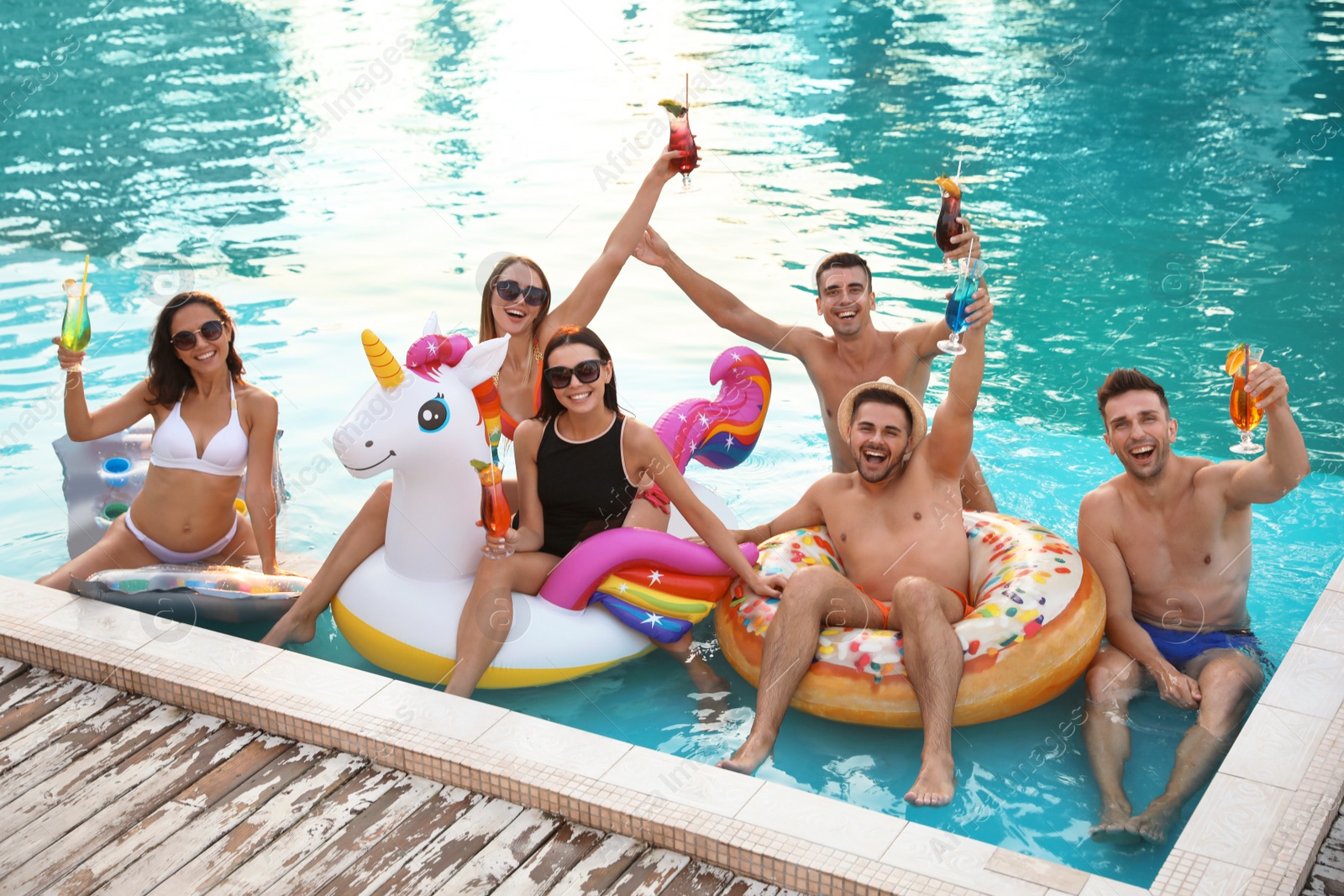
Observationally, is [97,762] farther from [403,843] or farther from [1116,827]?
[1116,827]

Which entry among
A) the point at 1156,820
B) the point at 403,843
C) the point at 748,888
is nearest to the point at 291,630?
the point at 403,843

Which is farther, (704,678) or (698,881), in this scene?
(704,678)

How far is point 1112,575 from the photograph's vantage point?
432cm

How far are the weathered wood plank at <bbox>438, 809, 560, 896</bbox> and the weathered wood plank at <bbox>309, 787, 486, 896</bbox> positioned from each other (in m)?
0.16

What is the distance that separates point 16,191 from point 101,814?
10.8 m

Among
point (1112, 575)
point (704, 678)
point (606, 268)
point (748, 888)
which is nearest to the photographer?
point (748, 888)

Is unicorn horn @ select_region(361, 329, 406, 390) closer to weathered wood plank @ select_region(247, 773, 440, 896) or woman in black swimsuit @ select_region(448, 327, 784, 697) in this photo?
woman in black swimsuit @ select_region(448, 327, 784, 697)

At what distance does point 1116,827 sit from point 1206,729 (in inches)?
20.7

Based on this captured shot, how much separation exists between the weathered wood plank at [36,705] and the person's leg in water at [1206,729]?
3.44 metres

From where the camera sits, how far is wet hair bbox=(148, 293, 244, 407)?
15.3 feet

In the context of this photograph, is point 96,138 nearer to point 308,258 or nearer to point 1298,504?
point 308,258

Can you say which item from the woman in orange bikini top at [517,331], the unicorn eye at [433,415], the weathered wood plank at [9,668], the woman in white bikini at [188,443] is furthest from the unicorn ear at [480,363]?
the weathered wood plank at [9,668]

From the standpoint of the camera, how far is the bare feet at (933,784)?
366 cm

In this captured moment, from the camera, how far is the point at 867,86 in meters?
14.8
